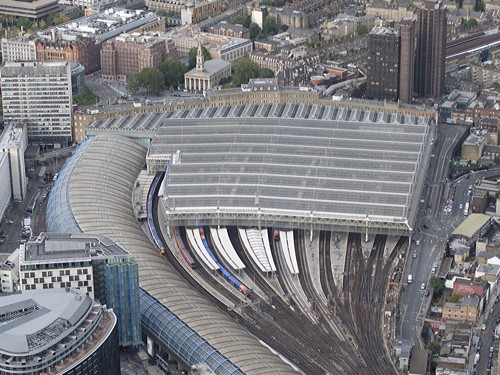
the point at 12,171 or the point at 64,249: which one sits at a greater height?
the point at 64,249

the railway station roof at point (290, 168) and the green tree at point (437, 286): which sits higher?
the railway station roof at point (290, 168)

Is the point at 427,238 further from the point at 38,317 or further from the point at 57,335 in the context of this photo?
the point at 57,335

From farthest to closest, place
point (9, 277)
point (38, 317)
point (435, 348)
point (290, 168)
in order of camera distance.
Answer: point (290, 168) → point (9, 277) → point (435, 348) → point (38, 317)

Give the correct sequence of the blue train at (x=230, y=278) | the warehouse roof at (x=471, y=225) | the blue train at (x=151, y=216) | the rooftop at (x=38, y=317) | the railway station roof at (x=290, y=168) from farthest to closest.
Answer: the warehouse roof at (x=471, y=225), the railway station roof at (x=290, y=168), the blue train at (x=151, y=216), the blue train at (x=230, y=278), the rooftop at (x=38, y=317)

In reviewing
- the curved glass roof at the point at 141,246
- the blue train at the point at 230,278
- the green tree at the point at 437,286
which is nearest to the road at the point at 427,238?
the green tree at the point at 437,286

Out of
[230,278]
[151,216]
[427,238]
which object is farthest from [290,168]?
[230,278]

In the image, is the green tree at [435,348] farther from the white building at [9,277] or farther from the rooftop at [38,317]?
the white building at [9,277]

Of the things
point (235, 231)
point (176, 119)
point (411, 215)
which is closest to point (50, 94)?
point (176, 119)

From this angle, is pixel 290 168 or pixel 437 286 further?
pixel 290 168
